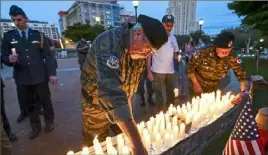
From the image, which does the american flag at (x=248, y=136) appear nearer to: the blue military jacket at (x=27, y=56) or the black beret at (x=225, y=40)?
the black beret at (x=225, y=40)

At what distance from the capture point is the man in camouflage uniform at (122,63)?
4.11ft

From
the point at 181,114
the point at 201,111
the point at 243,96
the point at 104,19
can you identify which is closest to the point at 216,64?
the point at 243,96

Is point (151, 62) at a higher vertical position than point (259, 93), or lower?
higher

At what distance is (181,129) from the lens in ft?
7.11

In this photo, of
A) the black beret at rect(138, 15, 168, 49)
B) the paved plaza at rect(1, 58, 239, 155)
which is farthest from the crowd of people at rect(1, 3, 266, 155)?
the paved plaza at rect(1, 58, 239, 155)

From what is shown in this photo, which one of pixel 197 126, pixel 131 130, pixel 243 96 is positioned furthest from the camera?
pixel 243 96

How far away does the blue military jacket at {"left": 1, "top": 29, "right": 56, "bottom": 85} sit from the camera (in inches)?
134

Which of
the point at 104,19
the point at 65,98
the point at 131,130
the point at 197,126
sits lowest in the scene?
the point at 65,98

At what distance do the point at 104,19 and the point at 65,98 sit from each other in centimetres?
9914

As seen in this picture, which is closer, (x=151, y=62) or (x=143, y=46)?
(x=143, y=46)

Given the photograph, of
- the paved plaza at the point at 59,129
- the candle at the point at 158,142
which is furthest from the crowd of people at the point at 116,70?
the candle at the point at 158,142

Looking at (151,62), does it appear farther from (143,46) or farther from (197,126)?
(143,46)

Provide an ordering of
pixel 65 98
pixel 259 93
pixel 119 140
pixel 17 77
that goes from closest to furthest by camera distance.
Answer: pixel 119 140, pixel 17 77, pixel 259 93, pixel 65 98

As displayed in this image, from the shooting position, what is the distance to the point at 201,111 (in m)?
2.62
